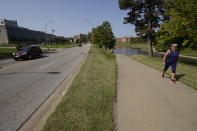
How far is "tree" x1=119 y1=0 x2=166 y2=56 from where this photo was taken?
1552cm

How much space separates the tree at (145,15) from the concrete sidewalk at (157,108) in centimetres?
1383

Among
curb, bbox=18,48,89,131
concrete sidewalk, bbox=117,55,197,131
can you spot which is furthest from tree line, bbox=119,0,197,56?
curb, bbox=18,48,89,131

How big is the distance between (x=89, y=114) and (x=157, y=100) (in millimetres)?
2339

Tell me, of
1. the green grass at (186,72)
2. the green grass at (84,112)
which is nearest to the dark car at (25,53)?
the green grass at (84,112)

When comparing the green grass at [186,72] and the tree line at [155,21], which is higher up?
the tree line at [155,21]

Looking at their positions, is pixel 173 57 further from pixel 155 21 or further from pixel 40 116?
pixel 155 21

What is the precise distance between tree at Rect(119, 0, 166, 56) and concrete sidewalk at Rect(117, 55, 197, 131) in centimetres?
1383

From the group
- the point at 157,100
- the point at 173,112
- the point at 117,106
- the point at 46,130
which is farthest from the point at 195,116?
the point at 46,130

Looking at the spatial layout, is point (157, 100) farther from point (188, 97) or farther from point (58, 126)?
point (58, 126)

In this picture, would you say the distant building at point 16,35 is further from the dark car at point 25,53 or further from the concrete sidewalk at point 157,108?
the concrete sidewalk at point 157,108

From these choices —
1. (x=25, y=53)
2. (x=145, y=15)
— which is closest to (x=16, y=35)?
(x=25, y=53)

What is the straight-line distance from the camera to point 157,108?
3201 mm

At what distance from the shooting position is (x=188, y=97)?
3779 mm

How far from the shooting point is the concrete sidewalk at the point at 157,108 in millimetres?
2512
